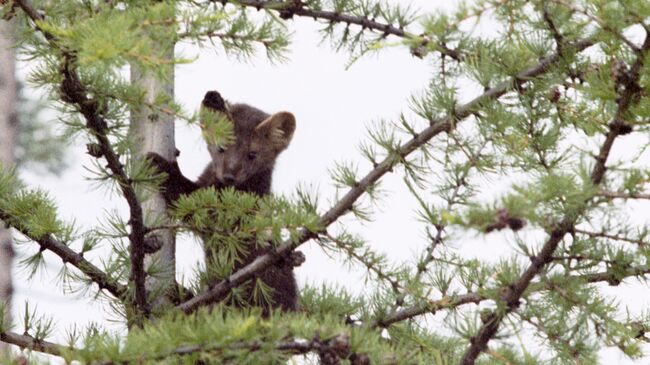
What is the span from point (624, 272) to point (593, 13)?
1.00 m

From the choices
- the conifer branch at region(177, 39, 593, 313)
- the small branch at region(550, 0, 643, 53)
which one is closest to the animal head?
the conifer branch at region(177, 39, 593, 313)

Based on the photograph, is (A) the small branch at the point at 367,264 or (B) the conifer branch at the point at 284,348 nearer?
(B) the conifer branch at the point at 284,348

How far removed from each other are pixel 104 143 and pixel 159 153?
61.3 inches

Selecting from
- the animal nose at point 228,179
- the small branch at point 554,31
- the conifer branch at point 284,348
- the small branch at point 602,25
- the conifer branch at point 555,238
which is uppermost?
the animal nose at point 228,179

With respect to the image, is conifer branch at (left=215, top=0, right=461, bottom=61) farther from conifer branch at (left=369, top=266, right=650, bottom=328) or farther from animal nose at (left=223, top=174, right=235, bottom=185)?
animal nose at (left=223, top=174, right=235, bottom=185)

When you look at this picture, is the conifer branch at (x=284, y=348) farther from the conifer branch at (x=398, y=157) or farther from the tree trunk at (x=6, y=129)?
the tree trunk at (x=6, y=129)

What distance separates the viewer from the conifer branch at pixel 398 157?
379 cm

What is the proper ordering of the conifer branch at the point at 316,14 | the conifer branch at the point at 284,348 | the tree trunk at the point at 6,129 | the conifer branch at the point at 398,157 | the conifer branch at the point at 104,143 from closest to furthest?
1. the conifer branch at the point at 284,348
2. the conifer branch at the point at 104,143
3. the conifer branch at the point at 398,157
4. the conifer branch at the point at 316,14
5. the tree trunk at the point at 6,129

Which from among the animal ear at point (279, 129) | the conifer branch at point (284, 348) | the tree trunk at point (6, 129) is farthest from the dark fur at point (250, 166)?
the tree trunk at point (6, 129)

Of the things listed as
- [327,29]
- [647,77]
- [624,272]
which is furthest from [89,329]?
[647,77]

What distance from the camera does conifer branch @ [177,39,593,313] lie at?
3.79 metres

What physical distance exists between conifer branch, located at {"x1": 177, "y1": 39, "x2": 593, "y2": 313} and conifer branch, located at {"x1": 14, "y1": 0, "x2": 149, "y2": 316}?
21 cm

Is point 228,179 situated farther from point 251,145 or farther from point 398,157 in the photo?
point 398,157

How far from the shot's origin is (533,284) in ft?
11.7
